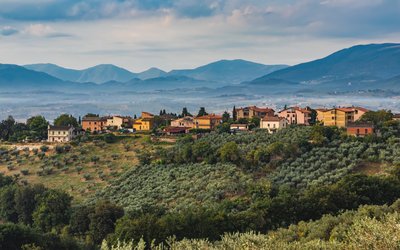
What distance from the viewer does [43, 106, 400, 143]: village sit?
5828cm

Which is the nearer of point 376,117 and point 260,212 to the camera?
point 260,212

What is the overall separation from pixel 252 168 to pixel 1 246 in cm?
2078

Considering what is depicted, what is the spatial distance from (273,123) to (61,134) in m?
22.8

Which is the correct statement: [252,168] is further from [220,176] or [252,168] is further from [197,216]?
[197,216]

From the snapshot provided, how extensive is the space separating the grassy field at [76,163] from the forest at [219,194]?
0.87 feet

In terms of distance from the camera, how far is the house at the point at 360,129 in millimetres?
48781

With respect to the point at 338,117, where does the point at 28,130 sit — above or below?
below

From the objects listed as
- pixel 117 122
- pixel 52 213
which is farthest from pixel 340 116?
pixel 52 213

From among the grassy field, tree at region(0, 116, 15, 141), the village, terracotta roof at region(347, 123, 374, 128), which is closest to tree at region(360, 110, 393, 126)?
the village

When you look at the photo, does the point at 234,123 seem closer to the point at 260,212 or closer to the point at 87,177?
the point at 87,177

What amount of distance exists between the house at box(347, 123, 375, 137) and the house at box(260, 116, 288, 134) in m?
9.62

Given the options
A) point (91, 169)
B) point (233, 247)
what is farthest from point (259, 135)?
point (233, 247)

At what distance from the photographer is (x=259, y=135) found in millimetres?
52875

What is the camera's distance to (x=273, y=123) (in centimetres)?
5891
